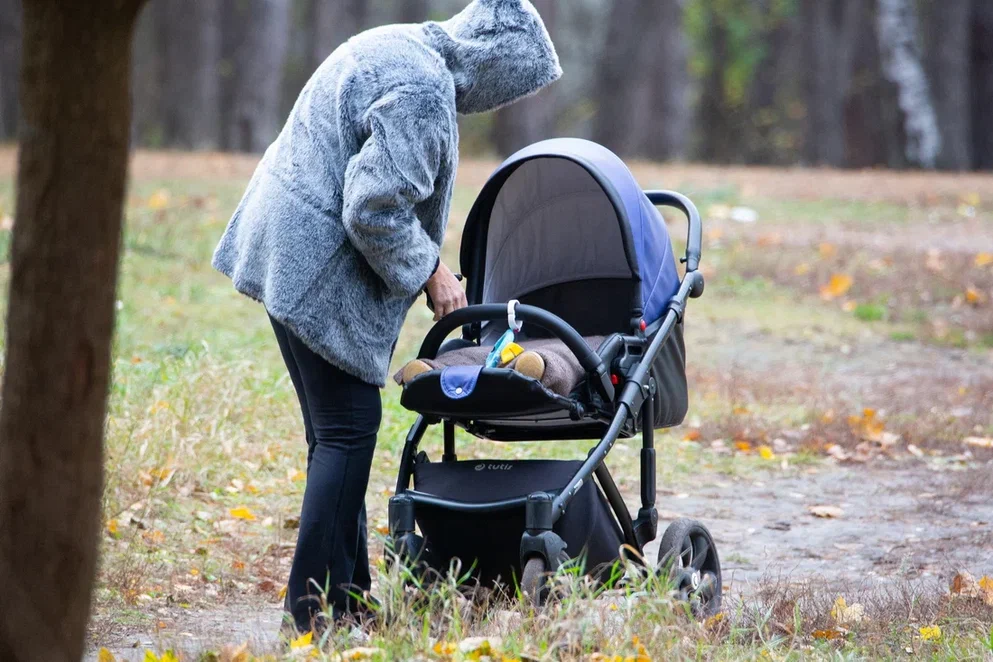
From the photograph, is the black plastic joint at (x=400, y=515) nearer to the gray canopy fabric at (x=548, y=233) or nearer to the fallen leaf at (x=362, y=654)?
the fallen leaf at (x=362, y=654)

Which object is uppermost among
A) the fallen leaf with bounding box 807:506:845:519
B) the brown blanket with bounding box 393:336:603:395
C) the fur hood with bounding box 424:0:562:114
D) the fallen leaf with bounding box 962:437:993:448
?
the fur hood with bounding box 424:0:562:114

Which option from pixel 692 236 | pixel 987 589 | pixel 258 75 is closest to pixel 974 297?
pixel 987 589

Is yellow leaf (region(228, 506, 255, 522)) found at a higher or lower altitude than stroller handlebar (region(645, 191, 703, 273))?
lower

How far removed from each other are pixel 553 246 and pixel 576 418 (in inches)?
33.7

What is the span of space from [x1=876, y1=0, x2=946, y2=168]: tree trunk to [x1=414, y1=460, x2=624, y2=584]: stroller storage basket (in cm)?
1870

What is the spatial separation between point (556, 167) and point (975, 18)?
22.5 metres

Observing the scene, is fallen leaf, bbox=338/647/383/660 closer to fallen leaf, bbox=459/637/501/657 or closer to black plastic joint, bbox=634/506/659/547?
fallen leaf, bbox=459/637/501/657

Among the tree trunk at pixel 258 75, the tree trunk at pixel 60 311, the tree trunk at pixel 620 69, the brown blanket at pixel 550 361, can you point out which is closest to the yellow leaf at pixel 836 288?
the brown blanket at pixel 550 361

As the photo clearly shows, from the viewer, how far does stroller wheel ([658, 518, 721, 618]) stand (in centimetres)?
387

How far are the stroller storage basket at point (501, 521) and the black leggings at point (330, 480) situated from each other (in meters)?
0.23

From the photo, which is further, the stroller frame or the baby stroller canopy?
the baby stroller canopy

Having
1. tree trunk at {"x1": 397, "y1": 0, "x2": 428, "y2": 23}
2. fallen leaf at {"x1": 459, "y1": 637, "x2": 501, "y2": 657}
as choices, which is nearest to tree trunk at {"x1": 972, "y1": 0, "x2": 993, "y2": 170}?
tree trunk at {"x1": 397, "y1": 0, "x2": 428, "y2": 23}

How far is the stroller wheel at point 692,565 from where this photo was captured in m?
3.87

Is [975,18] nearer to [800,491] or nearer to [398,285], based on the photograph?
[800,491]
